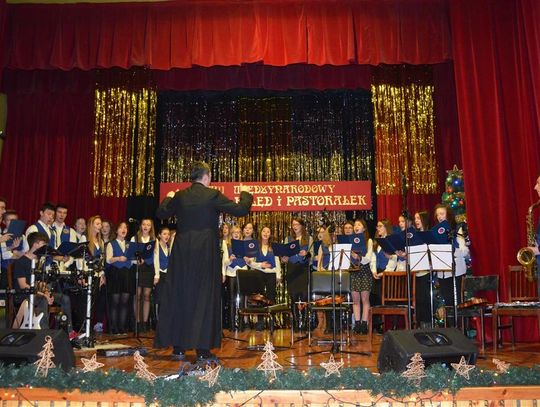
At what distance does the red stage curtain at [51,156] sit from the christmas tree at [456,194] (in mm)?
5834

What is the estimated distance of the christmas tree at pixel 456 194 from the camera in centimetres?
870

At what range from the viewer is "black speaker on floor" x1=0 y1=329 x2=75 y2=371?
357cm

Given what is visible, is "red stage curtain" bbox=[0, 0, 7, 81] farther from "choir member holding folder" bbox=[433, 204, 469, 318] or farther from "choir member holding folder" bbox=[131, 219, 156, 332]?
"choir member holding folder" bbox=[433, 204, 469, 318]

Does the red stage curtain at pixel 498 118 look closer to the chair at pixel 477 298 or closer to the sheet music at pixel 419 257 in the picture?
the chair at pixel 477 298

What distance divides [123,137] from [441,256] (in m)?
6.53

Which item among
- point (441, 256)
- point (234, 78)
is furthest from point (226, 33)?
point (441, 256)

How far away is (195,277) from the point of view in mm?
4617

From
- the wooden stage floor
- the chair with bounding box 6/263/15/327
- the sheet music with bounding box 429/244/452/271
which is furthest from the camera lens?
the chair with bounding box 6/263/15/327

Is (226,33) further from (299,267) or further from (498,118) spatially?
(498,118)

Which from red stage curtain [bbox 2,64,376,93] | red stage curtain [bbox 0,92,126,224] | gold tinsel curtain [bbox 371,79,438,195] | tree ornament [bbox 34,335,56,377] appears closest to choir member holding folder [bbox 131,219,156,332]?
red stage curtain [bbox 0,92,126,224]

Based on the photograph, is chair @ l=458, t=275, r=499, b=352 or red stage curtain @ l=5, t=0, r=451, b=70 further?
red stage curtain @ l=5, t=0, r=451, b=70

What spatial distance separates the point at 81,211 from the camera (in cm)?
1010

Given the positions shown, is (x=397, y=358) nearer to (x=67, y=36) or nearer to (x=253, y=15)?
(x=253, y=15)

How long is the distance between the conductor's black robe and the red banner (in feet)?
16.9
